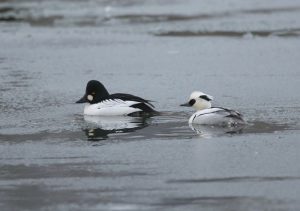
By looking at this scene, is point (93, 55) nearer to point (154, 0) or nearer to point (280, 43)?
point (280, 43)

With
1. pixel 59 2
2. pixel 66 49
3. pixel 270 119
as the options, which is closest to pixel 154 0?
pixel 59 2

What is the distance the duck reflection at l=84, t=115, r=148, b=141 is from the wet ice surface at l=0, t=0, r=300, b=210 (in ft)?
0.09

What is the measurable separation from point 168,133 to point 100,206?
3951mm

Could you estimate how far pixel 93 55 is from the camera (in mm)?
20562

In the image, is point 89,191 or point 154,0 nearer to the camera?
point 89,191

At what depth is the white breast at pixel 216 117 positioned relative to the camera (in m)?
11.5

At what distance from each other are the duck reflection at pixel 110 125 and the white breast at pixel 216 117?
819mm

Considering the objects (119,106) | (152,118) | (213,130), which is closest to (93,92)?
(119,106)

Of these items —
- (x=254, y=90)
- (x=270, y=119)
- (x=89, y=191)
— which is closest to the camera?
(x=89, y=191)

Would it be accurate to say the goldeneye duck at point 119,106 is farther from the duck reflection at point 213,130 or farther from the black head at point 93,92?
the duck reflection at point 213,130

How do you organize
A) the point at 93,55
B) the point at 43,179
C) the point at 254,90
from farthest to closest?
the point at 93,55
the point at 254,90
the point at 43,179

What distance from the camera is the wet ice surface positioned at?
7945mm

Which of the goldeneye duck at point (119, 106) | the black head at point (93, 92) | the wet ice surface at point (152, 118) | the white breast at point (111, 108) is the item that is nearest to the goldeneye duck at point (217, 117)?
the wet ice surface at point (152, 118)

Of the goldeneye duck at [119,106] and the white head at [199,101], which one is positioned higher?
the white head at [199,101]
